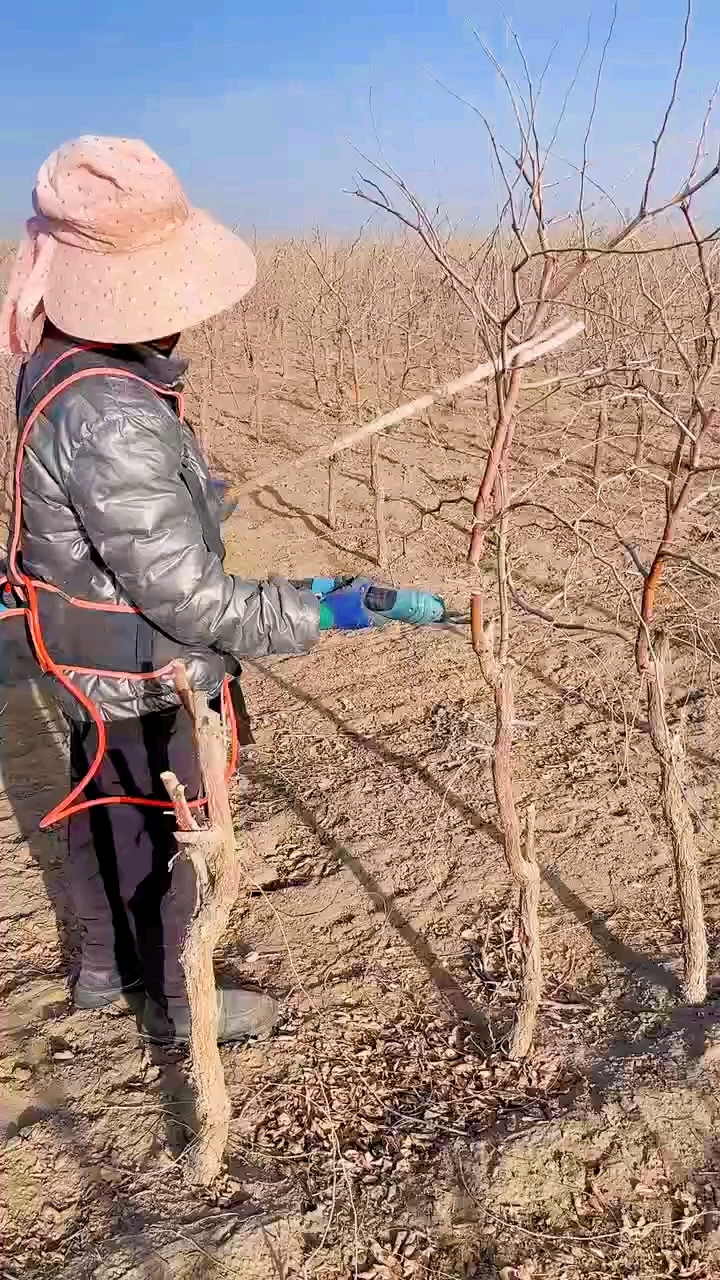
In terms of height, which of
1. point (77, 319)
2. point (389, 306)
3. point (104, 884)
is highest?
point (389, 306)

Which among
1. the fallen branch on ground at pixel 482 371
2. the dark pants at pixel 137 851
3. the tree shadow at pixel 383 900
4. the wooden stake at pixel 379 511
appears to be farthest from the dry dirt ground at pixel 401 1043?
the wooden stake at pixel 379 511

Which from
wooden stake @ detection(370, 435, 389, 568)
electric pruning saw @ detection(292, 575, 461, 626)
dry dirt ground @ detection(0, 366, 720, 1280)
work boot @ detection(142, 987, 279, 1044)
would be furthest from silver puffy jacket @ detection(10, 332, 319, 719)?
wooden stake @ detection(370, 435, 389, 568)

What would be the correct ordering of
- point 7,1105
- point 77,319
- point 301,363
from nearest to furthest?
point 77,319, point 7,1105, point 301,363

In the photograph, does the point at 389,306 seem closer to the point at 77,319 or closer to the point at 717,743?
the point at 717,743

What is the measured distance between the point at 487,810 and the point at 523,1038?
98cm

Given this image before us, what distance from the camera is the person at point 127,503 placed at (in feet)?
4.48

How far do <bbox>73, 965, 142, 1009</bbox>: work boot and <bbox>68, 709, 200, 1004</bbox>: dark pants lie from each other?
0.33ft

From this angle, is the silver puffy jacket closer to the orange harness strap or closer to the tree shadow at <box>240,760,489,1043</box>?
the orange harness strap

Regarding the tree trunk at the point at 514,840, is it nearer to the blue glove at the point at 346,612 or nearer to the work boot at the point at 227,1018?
the blue glove at the point at 346,612

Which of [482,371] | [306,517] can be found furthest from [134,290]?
[306,517]

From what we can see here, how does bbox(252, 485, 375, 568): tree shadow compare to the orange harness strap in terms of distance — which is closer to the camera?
the orange harness strap

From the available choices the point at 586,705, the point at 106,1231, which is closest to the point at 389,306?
the point at 586,705

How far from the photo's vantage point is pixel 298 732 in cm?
340

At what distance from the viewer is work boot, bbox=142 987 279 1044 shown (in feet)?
6.03
